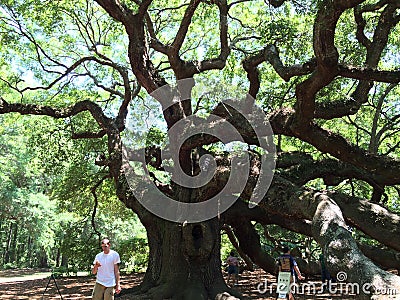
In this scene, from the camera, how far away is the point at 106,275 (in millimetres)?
6457

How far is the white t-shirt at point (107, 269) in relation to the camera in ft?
21.2

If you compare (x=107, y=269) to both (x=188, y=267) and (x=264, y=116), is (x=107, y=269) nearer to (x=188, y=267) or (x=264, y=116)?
(x=188, y=267)

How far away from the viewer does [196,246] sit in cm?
891

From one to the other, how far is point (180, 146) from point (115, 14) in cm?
335

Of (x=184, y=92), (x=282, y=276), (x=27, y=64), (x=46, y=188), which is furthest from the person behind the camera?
(x=46, y=188)

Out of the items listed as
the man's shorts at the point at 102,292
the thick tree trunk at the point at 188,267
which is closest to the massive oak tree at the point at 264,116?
the thick tree trunk at the point at 188,267

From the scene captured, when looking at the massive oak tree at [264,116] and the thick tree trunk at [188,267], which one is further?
the thick tree trunk at [188,267]

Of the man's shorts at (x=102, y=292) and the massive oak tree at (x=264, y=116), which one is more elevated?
the massive oak tree at (x=264, y=116)

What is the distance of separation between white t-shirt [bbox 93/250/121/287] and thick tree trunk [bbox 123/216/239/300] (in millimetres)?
2351

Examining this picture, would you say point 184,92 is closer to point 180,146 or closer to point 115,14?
point 180,146

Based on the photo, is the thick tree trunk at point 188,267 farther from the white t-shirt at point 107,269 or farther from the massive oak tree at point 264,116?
the white t-shirt at point 107,269

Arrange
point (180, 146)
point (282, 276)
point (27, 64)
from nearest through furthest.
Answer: point (282, 276) < point (180, 146) < point (27, 64)

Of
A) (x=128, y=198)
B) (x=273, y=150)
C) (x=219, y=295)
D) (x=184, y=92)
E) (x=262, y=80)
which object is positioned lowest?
(x=219, y=295)

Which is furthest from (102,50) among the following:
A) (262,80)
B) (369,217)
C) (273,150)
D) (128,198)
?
(369,217)
